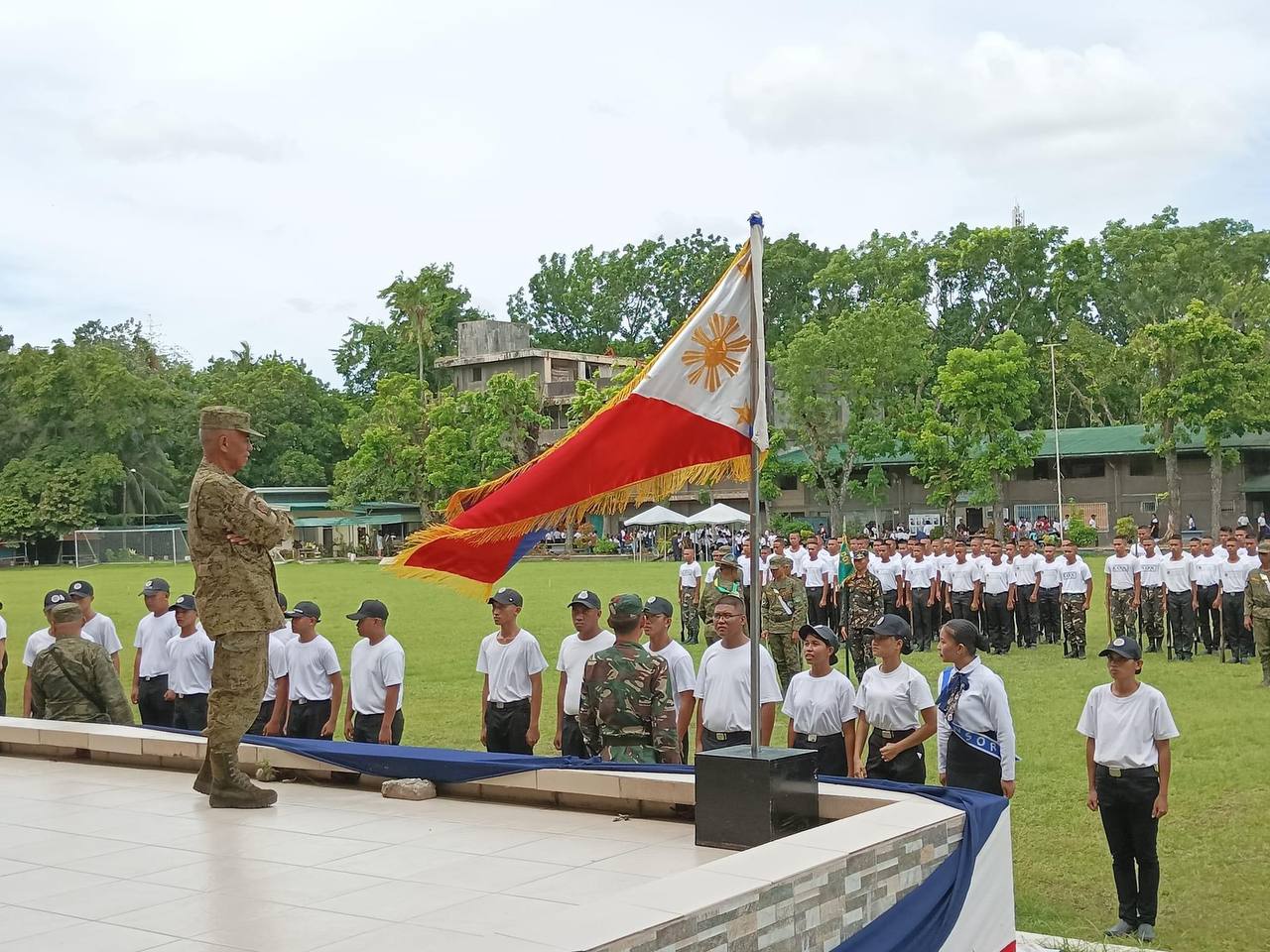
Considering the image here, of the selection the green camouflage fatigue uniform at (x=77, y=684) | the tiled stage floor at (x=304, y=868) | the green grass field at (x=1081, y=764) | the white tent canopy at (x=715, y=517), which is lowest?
the green grass field at (x=1081, y=764)

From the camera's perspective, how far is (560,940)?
150 inches

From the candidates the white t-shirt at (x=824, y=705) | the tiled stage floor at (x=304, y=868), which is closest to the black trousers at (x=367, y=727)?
the tiled stage floor at (x=304, y=868)

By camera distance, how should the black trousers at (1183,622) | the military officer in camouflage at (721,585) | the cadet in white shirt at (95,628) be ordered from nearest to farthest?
1. the cadet in white shirt at (95,628)
2. the military officer in camouflage at (721,585)
3. the black trousers at (1183,622)

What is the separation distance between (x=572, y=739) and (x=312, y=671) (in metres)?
2.24

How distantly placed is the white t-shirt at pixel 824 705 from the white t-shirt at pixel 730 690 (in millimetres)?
A: 174

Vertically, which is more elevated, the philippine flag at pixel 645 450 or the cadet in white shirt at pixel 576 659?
the philippine flag at pixel 645 450

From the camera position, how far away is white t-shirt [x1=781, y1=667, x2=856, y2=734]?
767 centimetres

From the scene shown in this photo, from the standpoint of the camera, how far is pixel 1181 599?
17469mm

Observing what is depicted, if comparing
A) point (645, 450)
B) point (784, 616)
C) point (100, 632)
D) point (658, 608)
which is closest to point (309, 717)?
point (100, 632)

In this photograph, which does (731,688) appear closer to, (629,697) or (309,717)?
(629,697)

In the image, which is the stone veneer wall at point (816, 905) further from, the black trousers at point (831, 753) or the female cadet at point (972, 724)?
the black trousers at point (831, 753)

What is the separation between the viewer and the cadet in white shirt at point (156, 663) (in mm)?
10602

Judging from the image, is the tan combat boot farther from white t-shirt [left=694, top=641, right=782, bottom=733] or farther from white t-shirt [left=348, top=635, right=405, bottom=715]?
white t-shirt [left=694, top=641, right=782, bottom=733]

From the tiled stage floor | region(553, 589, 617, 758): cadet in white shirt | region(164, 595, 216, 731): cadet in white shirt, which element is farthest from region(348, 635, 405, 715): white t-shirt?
region(164, 595, 216, 731): cadet in white shirt
